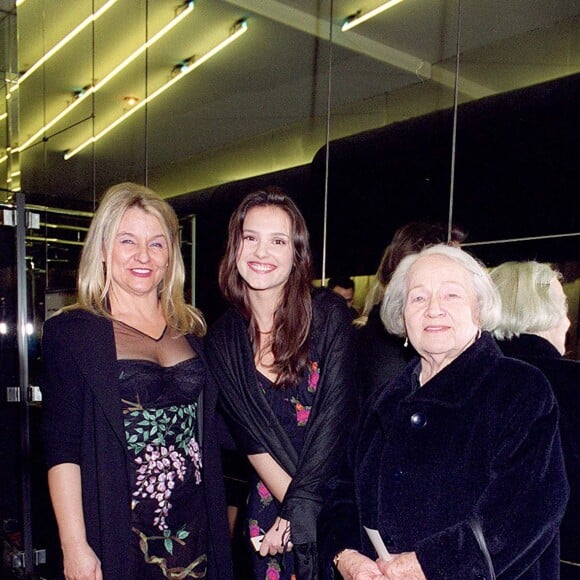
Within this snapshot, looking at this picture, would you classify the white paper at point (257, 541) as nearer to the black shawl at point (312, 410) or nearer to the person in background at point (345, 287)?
the black shawl at point (312, 410)

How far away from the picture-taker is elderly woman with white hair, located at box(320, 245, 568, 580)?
46.8 inches

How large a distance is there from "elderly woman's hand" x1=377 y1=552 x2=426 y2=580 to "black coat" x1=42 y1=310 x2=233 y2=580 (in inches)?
30.2

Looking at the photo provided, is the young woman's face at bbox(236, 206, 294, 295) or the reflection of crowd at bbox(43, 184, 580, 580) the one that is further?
the young woman's face at bbox(236, 206, 294, 295)

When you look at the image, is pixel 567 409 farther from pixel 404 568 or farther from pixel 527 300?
pixel 404 568

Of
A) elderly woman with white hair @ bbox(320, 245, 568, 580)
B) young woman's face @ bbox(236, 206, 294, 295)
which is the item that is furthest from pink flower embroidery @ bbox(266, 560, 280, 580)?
young woman's face @ bbox(236, 206, 294, 295)

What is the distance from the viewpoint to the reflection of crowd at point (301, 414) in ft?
4.09

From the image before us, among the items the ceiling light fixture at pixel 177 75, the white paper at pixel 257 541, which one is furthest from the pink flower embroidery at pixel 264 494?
the ceiling light fixture at pixel 177 75

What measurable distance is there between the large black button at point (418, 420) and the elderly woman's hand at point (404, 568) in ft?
0.96

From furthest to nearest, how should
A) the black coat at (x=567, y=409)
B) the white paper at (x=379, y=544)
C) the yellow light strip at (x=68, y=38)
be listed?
the yellow light strip at (x=68, y=38) < the black coat at (x=567, y=409) < the white paper at (x=379, y=544)

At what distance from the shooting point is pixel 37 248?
3977 mm

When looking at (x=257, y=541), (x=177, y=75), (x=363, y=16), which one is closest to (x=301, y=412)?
(x=257, y=541)

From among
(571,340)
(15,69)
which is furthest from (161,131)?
(571,340)

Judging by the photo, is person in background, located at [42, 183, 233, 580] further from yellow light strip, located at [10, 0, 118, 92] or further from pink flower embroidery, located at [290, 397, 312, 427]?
yellow light strip, located at [10, 0, 118, 92]

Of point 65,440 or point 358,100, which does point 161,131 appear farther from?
point 65,440
